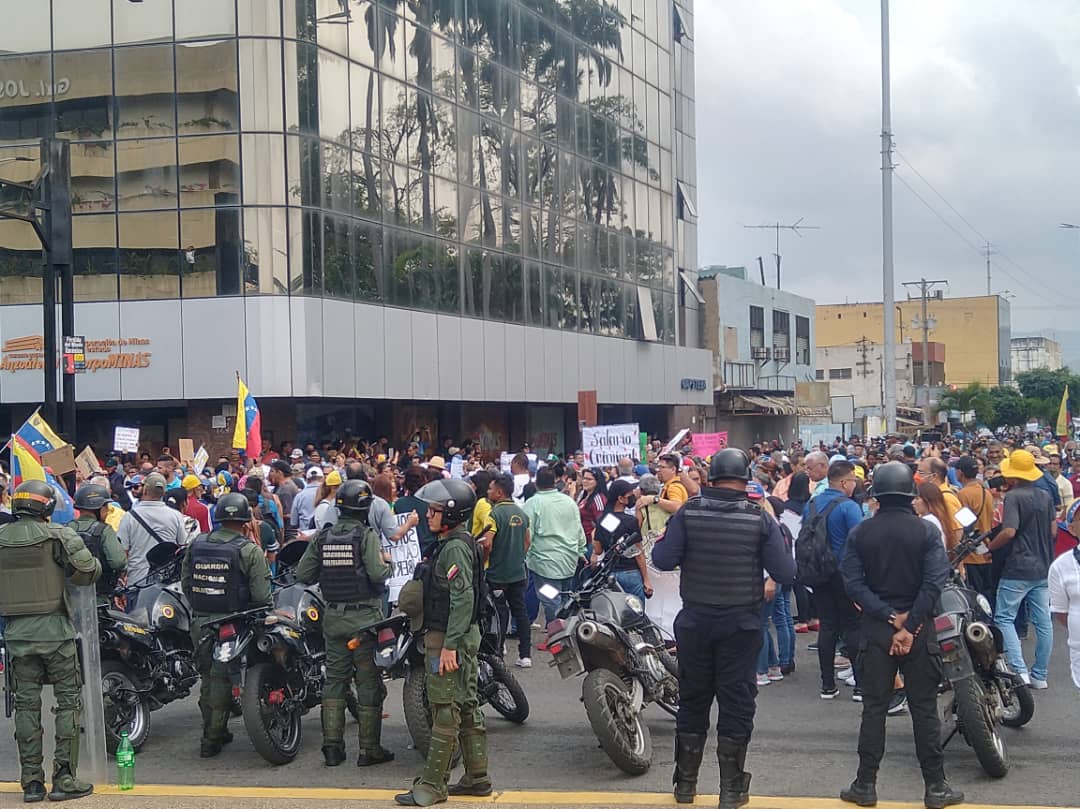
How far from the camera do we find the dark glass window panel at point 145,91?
2791cm

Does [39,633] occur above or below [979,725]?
above

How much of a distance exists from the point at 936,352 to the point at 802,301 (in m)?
32.8

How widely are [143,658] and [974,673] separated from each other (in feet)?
17.2

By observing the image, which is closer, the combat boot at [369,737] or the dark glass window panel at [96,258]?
the combat boot at [369,737]

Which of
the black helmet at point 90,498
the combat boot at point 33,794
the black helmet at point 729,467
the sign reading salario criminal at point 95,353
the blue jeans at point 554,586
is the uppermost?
the sign reading salario criminal at point 95,353

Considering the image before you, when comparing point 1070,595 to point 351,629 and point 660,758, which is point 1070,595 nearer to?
point 660,758

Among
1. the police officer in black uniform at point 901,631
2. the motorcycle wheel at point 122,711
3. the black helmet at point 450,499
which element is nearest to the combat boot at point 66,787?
the motorcycle wheel at point 122,711

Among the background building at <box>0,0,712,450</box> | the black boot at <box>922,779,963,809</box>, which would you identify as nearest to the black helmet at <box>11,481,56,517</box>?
the black boot at <box>922,779,963,809</box>

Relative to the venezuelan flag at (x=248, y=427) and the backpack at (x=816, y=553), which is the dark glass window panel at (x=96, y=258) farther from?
the backpack at (x=816, y=553)

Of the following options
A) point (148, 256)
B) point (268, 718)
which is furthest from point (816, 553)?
point (148, 256)

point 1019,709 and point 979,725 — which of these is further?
point 1019,709

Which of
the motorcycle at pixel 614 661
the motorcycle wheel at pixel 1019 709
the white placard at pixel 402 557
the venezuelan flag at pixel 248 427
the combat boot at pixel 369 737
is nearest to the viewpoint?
the motorcycle at pixel 614 661

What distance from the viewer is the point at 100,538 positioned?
Result: 8.32m

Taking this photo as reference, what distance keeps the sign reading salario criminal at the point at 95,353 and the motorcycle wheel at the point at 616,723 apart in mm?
22627
